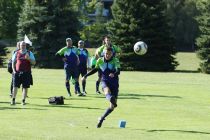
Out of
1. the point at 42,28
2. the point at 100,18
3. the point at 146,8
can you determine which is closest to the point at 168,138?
the point at 146,8

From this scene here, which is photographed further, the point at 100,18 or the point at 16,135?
the point at 100,18

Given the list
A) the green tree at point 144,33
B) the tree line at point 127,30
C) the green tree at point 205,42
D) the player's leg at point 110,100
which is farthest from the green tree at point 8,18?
the player's leg at point 110,100

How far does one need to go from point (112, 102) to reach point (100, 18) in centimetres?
7495

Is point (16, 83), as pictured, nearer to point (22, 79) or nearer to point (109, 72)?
point (22, 79)

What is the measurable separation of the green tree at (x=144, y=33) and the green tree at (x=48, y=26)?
197 inches

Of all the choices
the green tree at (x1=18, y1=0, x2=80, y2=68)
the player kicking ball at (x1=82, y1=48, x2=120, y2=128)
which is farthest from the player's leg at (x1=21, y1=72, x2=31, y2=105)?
the green tree at (x1=18, y1=0, x2=80, y2=68)

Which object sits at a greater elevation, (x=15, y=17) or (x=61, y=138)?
(x=61, y=138)

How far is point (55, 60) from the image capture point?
5694 cm

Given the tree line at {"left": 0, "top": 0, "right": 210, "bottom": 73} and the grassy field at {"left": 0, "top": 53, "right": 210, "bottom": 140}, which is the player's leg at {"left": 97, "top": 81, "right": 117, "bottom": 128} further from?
the tree line at {"left": 0, "top": 0, "right": 210, "bottom": 73}

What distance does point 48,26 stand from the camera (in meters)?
57.4

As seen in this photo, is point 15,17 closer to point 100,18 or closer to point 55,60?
point 100,18

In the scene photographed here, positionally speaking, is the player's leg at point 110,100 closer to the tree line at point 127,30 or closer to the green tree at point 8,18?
the tree line at point 127,30

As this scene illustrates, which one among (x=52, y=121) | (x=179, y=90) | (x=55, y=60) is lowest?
(x=55, y=60)

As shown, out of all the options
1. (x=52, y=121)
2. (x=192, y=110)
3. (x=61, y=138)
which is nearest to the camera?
(x=61, y=138)
